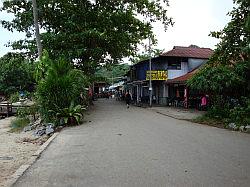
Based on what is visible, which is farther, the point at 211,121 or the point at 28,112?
the point at 28,112

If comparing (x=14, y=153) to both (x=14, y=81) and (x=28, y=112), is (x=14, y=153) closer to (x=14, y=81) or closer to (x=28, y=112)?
(x=28, y=112)

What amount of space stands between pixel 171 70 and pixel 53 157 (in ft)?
95.2

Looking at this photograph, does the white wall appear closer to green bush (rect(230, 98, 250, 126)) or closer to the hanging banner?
the hanging banner

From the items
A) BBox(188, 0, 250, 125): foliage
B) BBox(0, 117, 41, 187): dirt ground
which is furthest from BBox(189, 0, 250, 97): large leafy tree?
BBox(0, 117, 41, 187): dirt ground

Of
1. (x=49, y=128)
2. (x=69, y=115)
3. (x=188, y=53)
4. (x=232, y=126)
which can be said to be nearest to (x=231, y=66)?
(x=232, y=126)

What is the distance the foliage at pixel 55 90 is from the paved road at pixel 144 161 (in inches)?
208

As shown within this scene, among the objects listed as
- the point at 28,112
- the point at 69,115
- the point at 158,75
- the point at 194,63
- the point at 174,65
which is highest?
the point at 194,63

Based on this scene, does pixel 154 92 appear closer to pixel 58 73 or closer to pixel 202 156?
pixel 58 73

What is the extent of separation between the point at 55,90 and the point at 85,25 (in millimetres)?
9687

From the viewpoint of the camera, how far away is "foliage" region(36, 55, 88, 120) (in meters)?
19.3

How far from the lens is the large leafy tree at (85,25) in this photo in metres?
27.1

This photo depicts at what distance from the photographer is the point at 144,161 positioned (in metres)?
9.04

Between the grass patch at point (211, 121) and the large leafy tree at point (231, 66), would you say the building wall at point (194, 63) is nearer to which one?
the large leafy tree at point (231, 66)

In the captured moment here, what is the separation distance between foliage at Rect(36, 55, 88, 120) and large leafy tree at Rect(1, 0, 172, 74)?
256 inches
